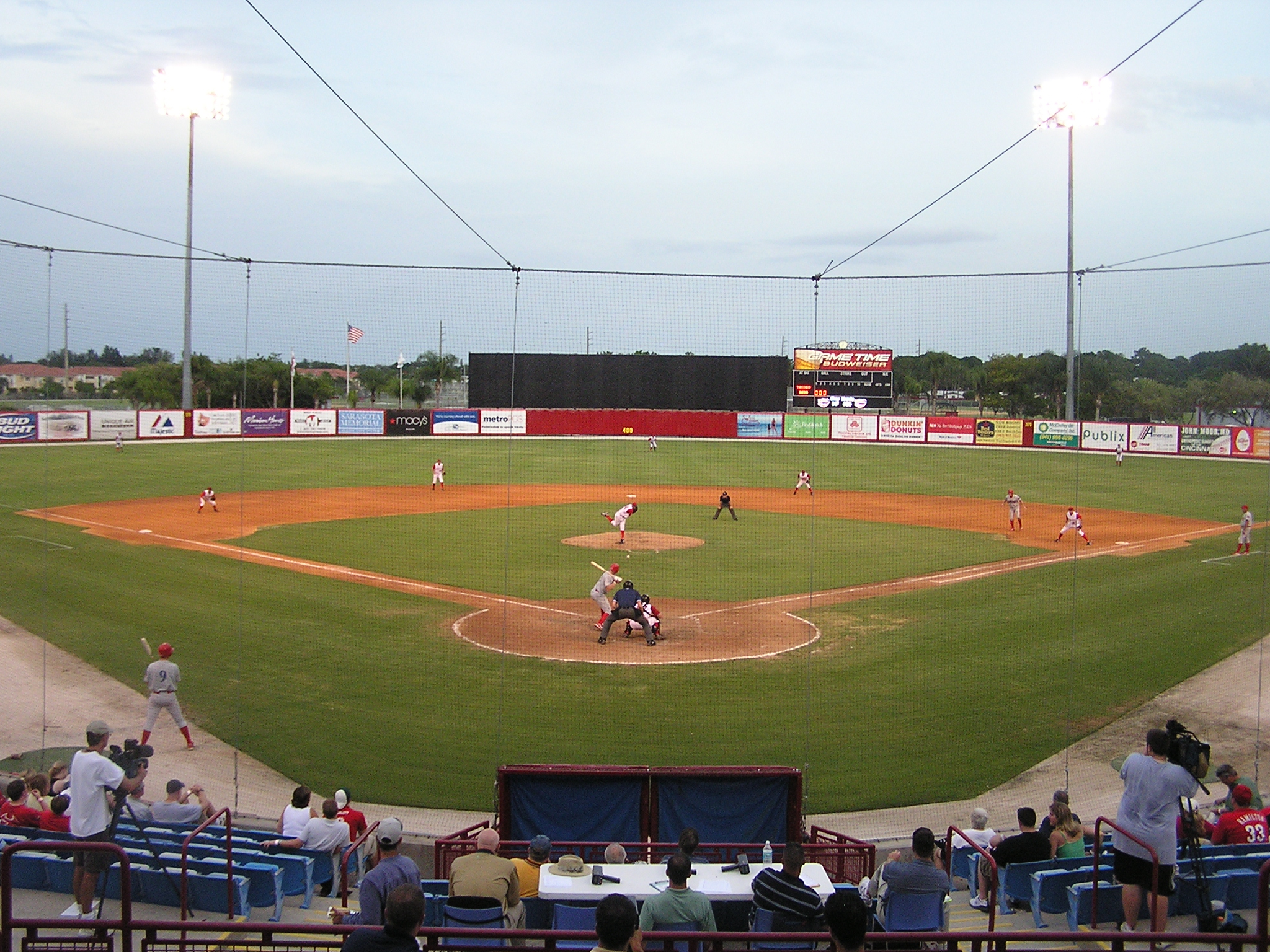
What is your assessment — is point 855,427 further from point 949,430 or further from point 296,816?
point 296,816

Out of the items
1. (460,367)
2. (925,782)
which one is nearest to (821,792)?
(925,782)

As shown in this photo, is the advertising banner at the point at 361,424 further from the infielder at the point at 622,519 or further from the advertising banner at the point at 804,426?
the infielder at the point at 622,519

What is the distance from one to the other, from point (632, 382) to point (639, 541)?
2738 cm

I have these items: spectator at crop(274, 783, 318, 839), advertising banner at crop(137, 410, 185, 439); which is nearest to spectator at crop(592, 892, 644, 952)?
spectator at crop(274, 783, 318, 839)

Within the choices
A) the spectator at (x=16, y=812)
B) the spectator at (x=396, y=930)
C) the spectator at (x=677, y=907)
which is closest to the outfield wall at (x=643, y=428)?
the spectator at (x=16, y=812)

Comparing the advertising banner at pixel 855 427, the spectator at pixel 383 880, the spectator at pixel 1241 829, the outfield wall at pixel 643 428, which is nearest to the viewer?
the spectator at pixel 383 880

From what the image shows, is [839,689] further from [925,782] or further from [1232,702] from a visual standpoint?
[1232,702]

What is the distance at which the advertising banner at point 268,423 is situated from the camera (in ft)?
189

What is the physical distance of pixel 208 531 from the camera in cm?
2970

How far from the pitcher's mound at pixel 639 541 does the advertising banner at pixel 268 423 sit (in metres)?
34.5

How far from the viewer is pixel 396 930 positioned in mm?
4395

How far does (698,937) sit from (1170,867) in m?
4.08

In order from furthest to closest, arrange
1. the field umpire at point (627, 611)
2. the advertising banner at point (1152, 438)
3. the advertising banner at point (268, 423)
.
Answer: the advertising banner at point (268, 423) → the advertising banner at point (1152, 438) → the field umpire at point (627, 611)

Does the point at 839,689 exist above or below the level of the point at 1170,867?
below
